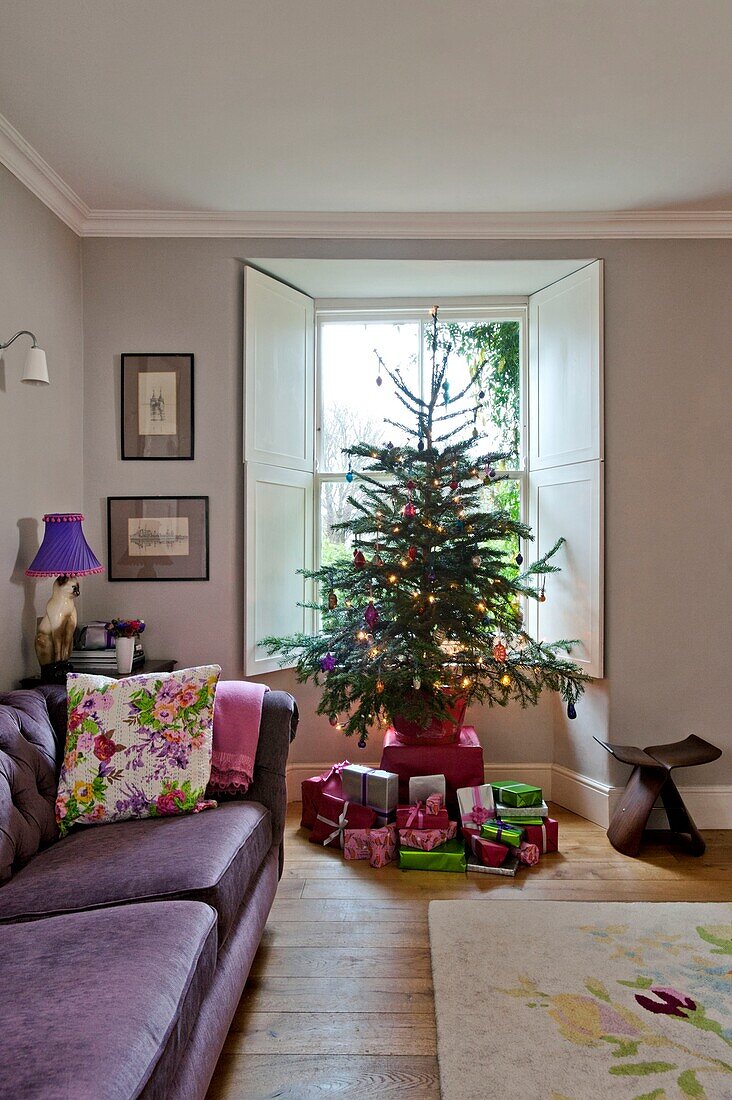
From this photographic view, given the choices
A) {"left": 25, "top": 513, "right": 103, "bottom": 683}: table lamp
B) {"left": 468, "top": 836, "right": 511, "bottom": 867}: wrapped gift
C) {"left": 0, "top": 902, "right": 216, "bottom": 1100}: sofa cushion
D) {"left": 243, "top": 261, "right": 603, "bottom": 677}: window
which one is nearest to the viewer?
{"left": 0, "top": 902, "right": 216, "bottom": 1100}: sofa cushion

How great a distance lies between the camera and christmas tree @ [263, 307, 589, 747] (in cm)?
303

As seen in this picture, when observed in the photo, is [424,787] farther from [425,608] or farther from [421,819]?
[425,608]

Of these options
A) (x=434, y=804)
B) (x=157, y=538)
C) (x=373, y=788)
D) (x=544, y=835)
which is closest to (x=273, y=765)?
(x=373, y=788)

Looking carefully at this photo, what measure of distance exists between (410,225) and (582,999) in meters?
3.07

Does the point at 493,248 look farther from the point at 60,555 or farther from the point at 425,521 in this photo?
the point at 60,555

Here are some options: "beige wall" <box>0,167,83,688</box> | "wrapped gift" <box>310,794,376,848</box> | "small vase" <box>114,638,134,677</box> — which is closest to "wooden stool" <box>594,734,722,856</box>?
"wrapped gift" <box>310,794,376,848</box>

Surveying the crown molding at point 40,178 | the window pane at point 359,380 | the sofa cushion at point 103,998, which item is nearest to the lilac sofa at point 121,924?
the sofa cushion at point 103,998

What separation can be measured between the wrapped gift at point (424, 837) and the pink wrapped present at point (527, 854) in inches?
11.3

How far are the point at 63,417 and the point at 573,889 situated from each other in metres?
2.81

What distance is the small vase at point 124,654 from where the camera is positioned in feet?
9.70

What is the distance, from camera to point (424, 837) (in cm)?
287

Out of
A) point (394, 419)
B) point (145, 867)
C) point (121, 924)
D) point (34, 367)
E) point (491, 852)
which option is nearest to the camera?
point (121, 924)

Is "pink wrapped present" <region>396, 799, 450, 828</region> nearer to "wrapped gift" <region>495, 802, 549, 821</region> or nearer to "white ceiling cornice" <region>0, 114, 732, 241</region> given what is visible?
"wrapped gift" <region>495, 802, 549, 821</region>

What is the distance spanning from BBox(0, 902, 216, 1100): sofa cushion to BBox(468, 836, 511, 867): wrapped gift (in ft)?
4.97
